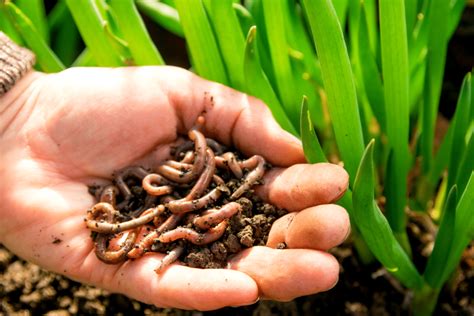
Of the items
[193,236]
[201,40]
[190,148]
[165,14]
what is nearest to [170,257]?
[193,236]

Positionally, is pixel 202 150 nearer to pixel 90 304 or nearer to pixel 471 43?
pixel 90 304

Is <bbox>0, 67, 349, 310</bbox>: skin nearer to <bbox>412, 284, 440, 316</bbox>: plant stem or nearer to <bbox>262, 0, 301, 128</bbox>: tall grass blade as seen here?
<bbox>262, 0, 301, 128</bbox>: tall grass blade

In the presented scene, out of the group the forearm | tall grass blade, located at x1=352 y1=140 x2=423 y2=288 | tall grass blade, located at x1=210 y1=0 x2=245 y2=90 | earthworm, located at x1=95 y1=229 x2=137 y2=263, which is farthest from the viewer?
the forearm

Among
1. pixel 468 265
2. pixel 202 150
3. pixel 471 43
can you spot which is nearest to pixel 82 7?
pixel 202 150

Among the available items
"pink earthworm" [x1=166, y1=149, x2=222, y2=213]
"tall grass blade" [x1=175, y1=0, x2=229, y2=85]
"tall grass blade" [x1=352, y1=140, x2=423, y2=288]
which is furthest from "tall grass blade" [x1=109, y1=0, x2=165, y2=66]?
"tall grass blade" [x1=352, y1=140, x2=423, y2=288]

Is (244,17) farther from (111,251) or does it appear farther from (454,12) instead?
(111,251)
